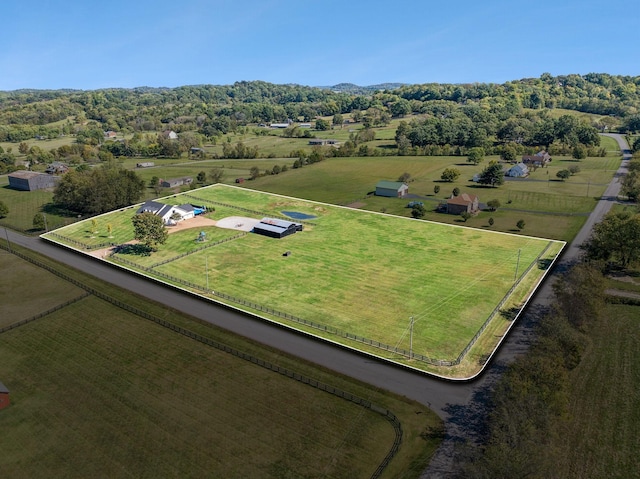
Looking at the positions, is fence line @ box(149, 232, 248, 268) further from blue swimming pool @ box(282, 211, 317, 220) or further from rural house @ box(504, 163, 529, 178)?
rural house @ box(504, 163, 529, 178)

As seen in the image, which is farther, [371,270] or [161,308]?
[371,270]

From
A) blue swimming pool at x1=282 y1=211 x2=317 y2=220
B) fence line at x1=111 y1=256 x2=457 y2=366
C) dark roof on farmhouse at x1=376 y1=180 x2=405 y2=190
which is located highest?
dark roof on farmhouse at x1=376 y1=180 x2=405 y2=190

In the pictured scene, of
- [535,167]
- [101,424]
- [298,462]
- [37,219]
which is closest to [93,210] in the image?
[37,219]

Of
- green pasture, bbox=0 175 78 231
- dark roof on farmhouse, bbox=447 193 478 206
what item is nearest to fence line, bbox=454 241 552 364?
dark roof on farmhouse, bbox=447 193 478 206

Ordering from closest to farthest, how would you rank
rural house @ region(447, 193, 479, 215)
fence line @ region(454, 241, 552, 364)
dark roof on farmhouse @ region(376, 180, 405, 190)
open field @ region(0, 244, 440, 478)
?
open field @ region(0, 244, 440, 478) → fence line @ region(454, 241, 552, 364) → rural house @ region(447, 193, 479, 215) → dark roof on farmhouse @ region(376, 180, 405, 190)

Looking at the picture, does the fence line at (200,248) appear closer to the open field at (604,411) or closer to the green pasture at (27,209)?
the green pasture at (27,209)

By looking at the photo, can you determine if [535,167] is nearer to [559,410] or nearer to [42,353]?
[559,410]
